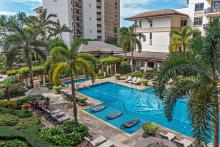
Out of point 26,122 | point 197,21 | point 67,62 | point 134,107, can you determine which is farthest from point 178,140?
point 197,21

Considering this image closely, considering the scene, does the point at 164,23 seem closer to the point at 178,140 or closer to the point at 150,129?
the point at 150,129

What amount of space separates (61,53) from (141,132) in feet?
26.9

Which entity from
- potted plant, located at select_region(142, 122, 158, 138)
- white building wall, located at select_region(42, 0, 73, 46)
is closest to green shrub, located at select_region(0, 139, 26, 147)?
potted plant, located at select_region(142, 122, 158, 138)

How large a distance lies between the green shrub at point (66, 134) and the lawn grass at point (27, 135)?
484mm

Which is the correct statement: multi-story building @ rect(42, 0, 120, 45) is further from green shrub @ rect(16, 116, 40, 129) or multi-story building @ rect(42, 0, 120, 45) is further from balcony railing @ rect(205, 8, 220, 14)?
green shrub @ rect(16, 116, 40, 129)

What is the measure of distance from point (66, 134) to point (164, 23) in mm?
28044

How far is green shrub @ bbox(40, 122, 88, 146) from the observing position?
1178cm

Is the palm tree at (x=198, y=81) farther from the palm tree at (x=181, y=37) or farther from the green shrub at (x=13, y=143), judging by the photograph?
the palm tree at (x=181, y=37)

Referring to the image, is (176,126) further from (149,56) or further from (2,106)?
(149,56)

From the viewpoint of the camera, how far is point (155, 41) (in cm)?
3612

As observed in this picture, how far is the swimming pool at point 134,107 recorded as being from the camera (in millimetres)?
15973

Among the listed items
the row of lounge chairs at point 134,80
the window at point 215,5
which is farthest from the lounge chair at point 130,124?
the window at point 215,5

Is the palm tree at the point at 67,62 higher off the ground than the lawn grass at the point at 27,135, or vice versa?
the palm tree at the point at 67,62

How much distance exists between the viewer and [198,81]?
324 inches
